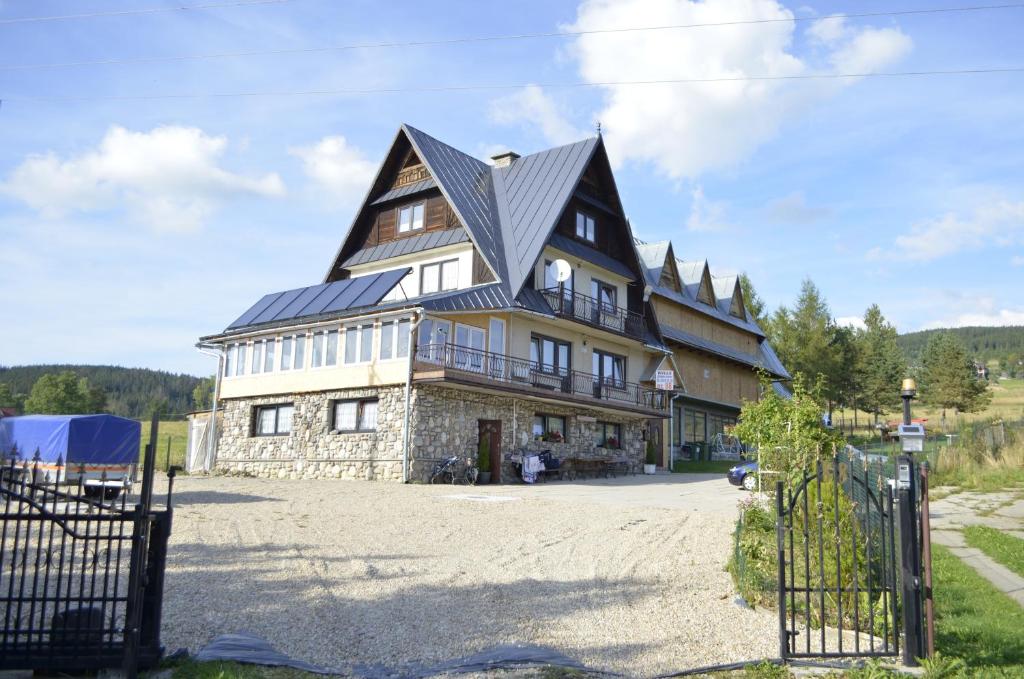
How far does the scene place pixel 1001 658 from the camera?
6.59m

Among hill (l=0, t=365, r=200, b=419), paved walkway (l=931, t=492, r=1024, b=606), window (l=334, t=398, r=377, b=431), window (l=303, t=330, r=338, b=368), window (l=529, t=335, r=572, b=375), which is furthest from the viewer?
hill (l=0, t=365, r=200, b=419)

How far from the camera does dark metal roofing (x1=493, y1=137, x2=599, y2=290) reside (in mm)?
28328

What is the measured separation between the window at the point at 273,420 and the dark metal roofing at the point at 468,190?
28.2 feet

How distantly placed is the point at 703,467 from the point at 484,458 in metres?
12.9

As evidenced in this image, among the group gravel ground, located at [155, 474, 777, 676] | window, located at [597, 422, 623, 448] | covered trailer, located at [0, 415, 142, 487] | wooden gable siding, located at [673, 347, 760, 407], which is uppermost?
wooden gable siding, located at [673, 347, 760, 407]

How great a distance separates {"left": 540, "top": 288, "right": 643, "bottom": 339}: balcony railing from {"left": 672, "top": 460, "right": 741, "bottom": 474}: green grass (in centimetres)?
599

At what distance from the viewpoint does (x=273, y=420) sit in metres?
28.0

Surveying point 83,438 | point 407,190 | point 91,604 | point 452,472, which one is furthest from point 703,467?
point 91,604

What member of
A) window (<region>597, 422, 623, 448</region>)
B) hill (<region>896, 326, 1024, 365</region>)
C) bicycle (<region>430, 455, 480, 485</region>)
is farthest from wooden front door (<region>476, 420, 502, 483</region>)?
hill (<region>896, 326, 1024, 365</region>)

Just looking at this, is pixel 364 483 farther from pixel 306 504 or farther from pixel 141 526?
pixel 141 526

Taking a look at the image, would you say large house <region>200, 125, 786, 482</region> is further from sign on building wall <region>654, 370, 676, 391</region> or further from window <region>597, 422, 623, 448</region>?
sign on building wall <region>654, 370, 676, 391</region>

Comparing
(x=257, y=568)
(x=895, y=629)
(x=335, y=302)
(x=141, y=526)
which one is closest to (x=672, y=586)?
(x=895, y=629)

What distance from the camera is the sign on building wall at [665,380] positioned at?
33.4 meters

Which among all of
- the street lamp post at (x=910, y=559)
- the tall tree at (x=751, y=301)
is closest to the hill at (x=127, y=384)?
the tall tree at (x=751, y=301)
